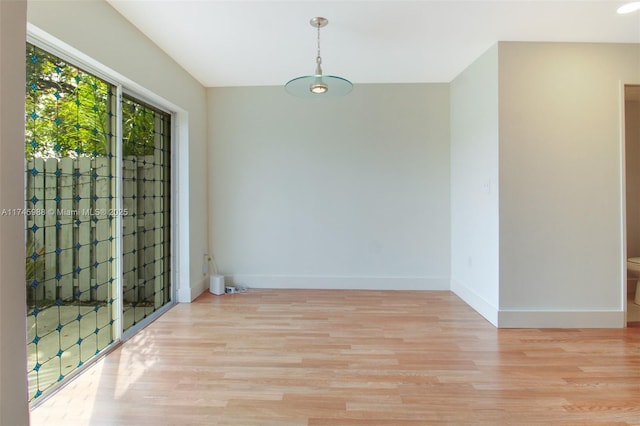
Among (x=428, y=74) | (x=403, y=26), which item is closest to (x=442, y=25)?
(x=403, y=26)

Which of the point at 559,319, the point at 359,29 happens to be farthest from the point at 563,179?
the point at 359,29

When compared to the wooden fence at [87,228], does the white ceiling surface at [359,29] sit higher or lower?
higher

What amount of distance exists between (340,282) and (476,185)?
1.97m

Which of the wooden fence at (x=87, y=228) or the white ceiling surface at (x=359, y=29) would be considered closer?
the wooden fence at (x=87, y=228)

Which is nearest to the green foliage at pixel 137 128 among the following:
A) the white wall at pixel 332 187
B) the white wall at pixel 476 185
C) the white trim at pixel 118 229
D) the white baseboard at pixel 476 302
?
the white trim at pixel 118 229

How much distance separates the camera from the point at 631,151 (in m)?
3.76

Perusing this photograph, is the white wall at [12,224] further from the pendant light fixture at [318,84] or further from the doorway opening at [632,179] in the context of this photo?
the doorway opening at [632,179]

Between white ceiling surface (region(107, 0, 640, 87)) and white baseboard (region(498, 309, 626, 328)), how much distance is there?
2.43 m

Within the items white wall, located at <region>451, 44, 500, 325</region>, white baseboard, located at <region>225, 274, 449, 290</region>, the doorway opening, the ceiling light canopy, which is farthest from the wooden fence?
the doorway opening

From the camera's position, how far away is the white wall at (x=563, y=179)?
9.15 ft

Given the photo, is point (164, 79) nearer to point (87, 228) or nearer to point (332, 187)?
point (87, 228)

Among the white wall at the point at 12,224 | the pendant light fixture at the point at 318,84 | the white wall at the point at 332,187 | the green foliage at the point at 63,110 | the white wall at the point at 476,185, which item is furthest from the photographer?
the white wall at the point at 332,187

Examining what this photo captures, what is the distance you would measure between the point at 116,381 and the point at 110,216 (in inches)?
48.2

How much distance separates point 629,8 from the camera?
2.31m
